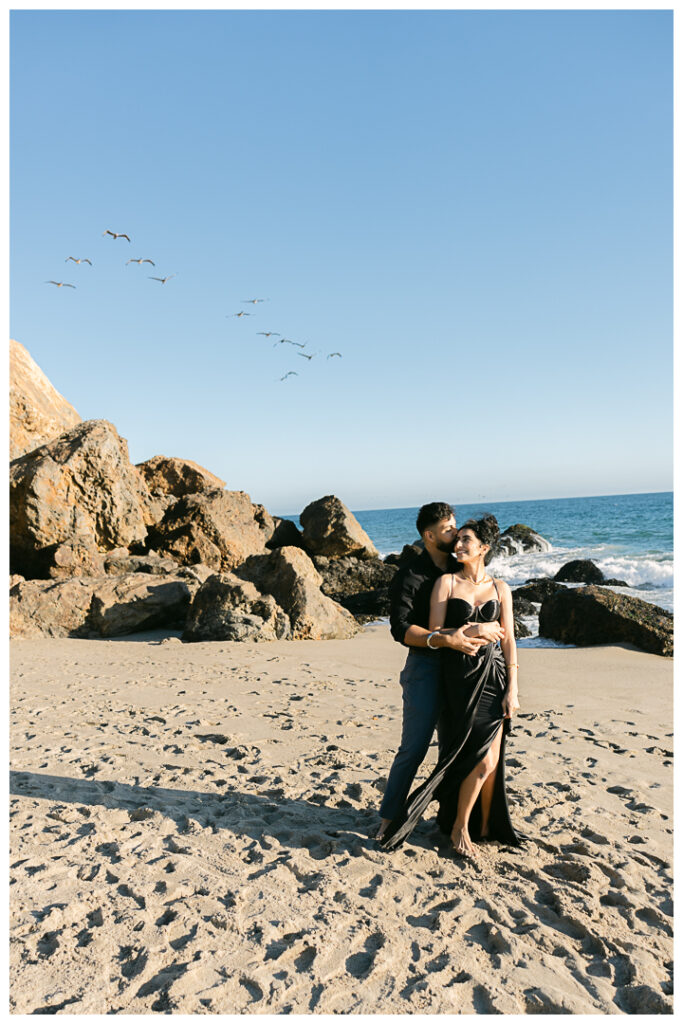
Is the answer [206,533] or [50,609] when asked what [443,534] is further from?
[206,533]

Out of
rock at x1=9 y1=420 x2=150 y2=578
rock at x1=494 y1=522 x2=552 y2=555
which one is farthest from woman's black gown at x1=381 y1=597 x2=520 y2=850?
rock at x1=494 y1=522 x2=552 y2=555

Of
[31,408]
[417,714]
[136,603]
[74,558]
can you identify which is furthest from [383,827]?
[31,408]

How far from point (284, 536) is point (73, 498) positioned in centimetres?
892

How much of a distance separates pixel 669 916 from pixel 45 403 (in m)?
22.2

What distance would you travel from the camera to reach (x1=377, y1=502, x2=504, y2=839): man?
12.5ft

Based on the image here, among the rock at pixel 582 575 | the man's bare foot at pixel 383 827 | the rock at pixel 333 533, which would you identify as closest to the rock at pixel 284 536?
the rock at pixel 333 533

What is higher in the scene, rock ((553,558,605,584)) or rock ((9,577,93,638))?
rock ((9,577,93,638))

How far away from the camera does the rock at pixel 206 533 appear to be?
1445 cm

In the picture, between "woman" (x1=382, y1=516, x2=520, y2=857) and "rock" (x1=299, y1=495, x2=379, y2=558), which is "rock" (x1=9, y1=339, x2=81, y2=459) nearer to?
"rock" (x1=299, y1=495, x2=379, y2=558)

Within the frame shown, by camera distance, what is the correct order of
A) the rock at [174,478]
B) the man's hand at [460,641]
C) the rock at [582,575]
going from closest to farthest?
the man's hand at [460,641]
the rock at [174,478]
the rock at [582,575]

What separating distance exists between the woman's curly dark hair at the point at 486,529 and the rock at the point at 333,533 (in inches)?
A: 598

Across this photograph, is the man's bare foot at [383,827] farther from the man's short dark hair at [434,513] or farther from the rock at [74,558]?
the rock at [74,558]

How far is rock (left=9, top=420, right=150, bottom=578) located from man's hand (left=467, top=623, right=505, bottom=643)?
1060 cm

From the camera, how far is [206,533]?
14.7 m
